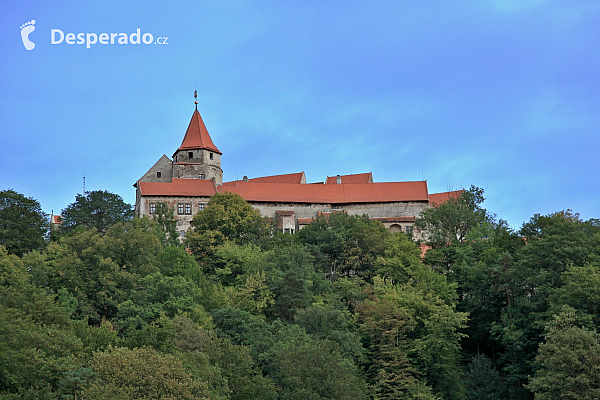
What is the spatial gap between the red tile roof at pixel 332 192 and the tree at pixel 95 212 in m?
10.3

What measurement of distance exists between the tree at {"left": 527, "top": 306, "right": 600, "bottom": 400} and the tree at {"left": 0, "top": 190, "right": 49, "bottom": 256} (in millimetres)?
34125

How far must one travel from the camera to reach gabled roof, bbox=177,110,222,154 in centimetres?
7519

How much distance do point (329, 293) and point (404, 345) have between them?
6.28 metres

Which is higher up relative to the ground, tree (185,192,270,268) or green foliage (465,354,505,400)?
tree (185,192,270,268)

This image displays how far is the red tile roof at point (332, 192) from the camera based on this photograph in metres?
71.5

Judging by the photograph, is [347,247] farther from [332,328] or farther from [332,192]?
[332,192]

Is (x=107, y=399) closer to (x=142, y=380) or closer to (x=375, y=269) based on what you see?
(x=142, y=380)

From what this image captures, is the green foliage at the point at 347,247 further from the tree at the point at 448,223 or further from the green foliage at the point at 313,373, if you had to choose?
the green foliage at the point at 313,373

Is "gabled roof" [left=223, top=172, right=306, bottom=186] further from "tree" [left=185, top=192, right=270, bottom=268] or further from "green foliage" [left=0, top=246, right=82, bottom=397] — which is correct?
"green foliage" [left=0, top=246, right=82, bottom=397]

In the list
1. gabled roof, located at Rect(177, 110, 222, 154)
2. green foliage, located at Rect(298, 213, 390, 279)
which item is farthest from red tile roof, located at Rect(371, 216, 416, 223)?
gabled roof, located at Rect(177, 110, 222, 154)

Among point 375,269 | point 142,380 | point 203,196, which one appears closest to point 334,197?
point 203,196

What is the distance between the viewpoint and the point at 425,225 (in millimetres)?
59219

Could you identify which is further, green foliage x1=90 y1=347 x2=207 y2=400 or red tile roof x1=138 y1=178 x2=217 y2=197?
red tile roof x1=138 y1=178 x2=217 y2=197

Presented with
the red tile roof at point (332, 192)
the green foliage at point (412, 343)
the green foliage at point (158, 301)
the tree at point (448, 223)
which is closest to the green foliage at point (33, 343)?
the green foliage at point (158, 301)
